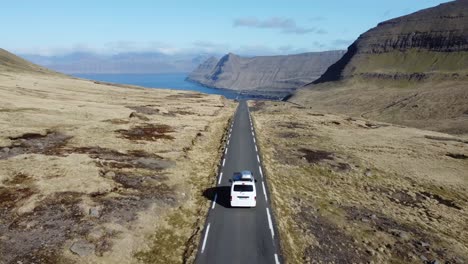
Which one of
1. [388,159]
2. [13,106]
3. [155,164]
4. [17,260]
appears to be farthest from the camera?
[13,106]

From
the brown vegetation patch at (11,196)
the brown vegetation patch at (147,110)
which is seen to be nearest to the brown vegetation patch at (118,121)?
the brown vegetation patch at (147,110)

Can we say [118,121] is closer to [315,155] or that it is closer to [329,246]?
[315,155]

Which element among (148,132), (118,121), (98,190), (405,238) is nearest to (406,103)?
(118,121)

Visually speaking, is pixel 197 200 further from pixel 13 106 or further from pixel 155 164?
pixel 13 106

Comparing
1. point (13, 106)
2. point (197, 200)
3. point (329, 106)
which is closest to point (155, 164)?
point (197, 200)

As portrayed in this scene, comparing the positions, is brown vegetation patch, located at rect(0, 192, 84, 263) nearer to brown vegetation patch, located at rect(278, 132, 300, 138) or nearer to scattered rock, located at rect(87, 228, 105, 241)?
scattered rock, located at rect(87, 228, 105, 241)
